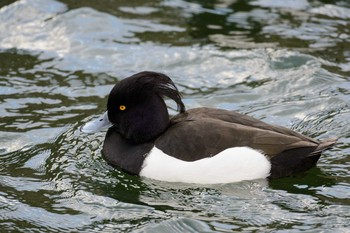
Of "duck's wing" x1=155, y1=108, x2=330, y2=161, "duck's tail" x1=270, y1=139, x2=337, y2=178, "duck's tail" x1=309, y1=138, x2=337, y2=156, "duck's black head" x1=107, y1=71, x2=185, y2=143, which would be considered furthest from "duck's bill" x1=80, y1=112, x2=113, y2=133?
"duck's tail" x1=309, y1=138, x2=337, y2=156

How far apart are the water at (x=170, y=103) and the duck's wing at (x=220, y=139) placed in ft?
0.96

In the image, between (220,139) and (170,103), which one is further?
(170,103)

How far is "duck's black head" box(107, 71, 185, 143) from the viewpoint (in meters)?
7.32

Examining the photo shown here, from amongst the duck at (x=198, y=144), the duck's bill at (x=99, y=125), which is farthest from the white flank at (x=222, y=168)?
the duck's bill at (x=99, y=125)

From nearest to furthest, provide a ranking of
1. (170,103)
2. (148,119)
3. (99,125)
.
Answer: (148,119) → (99,125) → (170,103)

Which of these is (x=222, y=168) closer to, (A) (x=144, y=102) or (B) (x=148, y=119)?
(B) (x=148, y=119)

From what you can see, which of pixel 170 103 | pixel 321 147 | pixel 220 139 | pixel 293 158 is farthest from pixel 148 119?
pixel 170 103

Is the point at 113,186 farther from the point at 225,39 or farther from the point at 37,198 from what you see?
the point at 225,39

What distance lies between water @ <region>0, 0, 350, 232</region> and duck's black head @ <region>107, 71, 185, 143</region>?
45cm

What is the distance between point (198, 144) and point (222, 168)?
29 centimetres

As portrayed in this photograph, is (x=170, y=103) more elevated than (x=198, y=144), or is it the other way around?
(x=198, y=144)

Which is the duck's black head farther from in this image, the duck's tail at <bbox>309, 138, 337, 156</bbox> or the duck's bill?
the duck's tail at <bbox>309, 138, 337, 156</bbox>

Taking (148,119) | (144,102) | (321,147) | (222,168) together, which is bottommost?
(222,168)

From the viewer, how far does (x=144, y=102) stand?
24.2ft
